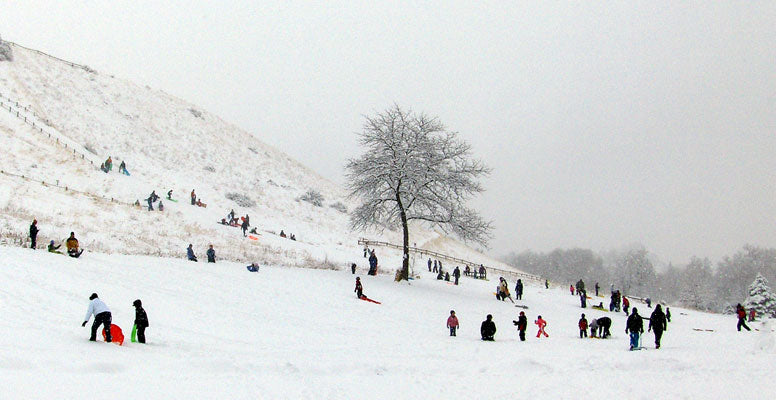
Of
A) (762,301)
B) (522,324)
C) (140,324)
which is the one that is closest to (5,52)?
(140,324)

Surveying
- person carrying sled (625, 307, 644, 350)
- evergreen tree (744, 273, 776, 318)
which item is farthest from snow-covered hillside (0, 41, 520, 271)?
evergreen tree (744, 273, 776, 318)

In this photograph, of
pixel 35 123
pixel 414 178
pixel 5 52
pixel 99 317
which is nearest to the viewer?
pixel 99 317

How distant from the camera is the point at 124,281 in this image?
1659 centimetres

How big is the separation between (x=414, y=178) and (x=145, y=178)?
90.1 ft

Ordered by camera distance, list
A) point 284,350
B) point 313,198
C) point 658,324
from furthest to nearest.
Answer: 1. point 313,198
2. point 658,324
3. point 284,350

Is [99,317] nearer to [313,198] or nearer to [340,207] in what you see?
[313,198]

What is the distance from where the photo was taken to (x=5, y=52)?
5225 centimetres

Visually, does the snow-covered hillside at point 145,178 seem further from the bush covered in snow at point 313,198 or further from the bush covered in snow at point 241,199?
the bush covered in snow at point 313,198

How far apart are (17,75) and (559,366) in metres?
60.8

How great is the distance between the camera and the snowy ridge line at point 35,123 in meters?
39.1

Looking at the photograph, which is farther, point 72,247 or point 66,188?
point 66,188

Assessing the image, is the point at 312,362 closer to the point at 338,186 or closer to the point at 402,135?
the point at 402,135

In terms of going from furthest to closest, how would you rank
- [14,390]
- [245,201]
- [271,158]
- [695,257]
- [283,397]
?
[695,257] → [271,158] → [245,201] → [283,397] → [14,390]

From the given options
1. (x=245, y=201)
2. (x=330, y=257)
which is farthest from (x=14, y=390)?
(x=245, y=201)
